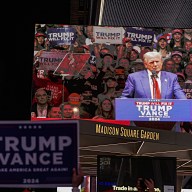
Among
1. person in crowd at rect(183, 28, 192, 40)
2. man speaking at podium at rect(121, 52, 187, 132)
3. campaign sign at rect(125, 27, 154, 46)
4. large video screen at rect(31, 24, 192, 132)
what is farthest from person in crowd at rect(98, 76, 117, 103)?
person in crowd at rect(183, 28, 192, 40)

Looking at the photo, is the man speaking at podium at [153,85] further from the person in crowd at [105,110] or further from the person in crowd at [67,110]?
the person in crowd at [67,110]

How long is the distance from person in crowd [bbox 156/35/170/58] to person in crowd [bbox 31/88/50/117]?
11.5 feet

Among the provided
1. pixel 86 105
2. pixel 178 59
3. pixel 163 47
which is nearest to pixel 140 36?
pixel 163 47

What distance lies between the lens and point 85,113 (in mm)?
16062

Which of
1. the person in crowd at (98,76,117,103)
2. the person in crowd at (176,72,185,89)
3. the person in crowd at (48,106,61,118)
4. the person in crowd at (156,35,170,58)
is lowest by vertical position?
the person in crowd at (48,106,61,118)

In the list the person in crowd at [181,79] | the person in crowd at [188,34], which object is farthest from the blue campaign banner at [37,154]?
the person in crowd at [188,34]

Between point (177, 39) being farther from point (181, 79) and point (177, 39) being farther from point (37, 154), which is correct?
point (37, 154)

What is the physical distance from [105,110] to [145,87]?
1.35m

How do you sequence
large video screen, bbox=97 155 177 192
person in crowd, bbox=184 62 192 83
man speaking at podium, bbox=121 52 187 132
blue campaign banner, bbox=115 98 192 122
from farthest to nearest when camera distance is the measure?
1. person in crowd, bbox=184 62 192 83
2. man speaking at podium, bbox=121 52 187 132
3. blue campaign banner, bbox=115 98 192 122
4. large video screen, bbox=97 155 177 192

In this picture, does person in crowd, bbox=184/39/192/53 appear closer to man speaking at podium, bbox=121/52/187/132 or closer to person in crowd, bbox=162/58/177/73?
person in crowd, bbox=162/58/177/73

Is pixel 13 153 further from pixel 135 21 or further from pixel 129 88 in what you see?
pixel 135 21

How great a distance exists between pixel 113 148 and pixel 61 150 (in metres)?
10.1

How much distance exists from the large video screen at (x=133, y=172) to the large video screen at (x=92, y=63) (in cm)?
277

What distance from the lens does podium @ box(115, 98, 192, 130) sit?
16062mm
